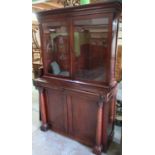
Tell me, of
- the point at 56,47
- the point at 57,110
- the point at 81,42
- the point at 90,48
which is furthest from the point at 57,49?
the point at 57,110

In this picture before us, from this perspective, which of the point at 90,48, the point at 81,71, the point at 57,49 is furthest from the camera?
the point at 57,49

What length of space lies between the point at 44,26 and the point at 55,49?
38 centimetres

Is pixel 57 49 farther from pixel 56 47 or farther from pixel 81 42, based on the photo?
pixel 81 42

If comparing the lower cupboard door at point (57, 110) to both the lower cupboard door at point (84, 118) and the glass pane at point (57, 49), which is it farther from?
the glass pane at point (57, 49)

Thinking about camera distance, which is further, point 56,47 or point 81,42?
point 56,47

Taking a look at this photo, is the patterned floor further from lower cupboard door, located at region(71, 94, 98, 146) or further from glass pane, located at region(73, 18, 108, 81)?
glass pane, located at region(73, 18, 108, 81)

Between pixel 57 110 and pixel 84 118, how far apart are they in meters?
0.49

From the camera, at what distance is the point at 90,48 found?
7.21 feet

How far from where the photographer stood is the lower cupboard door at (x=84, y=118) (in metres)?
2.14

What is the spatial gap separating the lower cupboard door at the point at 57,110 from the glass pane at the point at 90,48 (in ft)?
1.43

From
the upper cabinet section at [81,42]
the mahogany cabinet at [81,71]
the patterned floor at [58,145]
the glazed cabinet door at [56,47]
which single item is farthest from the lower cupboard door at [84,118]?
the glazed cabinet door at [56,47]

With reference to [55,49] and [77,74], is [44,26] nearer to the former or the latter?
[55,49]

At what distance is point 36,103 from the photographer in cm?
377
